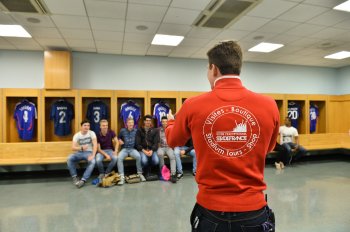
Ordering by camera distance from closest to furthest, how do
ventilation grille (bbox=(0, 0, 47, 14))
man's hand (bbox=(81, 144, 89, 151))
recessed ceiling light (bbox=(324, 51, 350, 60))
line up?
ventilation grille (bbox=(0, 0, 47, 14)), man's hand (bbox=(81, 144, 89, 151)), recessed ceiling light (bbox=(324, 51, 350, 60))

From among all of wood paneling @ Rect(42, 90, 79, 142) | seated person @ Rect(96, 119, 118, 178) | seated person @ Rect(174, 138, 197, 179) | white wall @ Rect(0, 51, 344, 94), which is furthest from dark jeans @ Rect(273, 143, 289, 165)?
wood paneling @ Rect(42, 90, 79, 142)

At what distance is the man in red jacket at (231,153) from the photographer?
79cm

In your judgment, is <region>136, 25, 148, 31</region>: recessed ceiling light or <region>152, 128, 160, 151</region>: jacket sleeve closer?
<region>136, 25, 148, 31</region>: recessed ceiling light

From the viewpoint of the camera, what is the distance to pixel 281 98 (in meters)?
6.67

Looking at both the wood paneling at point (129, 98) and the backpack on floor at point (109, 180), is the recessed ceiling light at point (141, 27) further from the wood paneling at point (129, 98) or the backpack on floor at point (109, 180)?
the backpack on floor at point (109, 180)

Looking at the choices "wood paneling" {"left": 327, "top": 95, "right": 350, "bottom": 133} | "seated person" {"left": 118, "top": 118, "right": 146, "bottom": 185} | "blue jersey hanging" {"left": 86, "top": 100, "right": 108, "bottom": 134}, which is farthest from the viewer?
"wood paneling" {"left": 327, "top": 95, "right": 350, "bottom": 133}

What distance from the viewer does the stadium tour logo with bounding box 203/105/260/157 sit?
0.80 meters

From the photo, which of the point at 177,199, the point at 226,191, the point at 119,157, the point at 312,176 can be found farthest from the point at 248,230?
the point at 312,176

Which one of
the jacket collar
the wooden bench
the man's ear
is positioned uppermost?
the man's ear

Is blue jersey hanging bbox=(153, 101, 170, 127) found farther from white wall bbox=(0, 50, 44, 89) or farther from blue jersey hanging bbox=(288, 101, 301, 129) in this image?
blue jersey hanging bbox=(288, 101, 301, 129)

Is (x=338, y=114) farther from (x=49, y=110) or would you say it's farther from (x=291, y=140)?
(x=49, y=110)

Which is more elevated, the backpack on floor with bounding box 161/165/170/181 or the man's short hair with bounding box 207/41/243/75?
the man's short hair with bounding box 207/41/243/75

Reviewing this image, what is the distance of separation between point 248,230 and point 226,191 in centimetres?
14

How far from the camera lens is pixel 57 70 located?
5.30 metres
